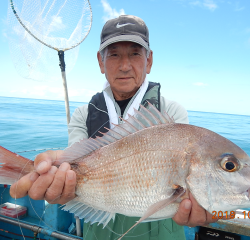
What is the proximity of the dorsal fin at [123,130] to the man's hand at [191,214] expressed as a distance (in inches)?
25.8

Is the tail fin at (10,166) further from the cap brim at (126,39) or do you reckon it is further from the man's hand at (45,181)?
the cap brim at (126,39)

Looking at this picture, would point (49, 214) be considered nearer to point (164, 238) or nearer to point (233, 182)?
point (164, 238)

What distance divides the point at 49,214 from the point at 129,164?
3321 mm

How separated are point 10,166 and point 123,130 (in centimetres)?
98

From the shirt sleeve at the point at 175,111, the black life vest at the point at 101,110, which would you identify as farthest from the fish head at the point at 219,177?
the black life vest at the point at 101,110

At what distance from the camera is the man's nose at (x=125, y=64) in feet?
6.94

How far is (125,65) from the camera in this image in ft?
6.93

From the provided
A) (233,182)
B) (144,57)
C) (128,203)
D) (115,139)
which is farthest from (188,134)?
(144,57)

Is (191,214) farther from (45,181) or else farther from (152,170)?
(45,181)

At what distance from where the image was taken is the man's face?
214cm

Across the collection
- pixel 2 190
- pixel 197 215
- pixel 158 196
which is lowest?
pixel 2 190

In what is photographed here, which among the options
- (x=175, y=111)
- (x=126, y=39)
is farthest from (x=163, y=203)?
(x=126, y=39)

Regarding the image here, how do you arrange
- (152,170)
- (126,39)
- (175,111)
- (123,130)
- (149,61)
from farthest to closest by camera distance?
(149,61) → (175,111) → (126,39) → (123,130) → (152,170)

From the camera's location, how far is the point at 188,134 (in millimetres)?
1479
